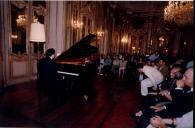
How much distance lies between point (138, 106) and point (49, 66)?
2.34m

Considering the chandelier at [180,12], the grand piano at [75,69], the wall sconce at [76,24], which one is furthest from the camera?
the wall sconce at [76,24]

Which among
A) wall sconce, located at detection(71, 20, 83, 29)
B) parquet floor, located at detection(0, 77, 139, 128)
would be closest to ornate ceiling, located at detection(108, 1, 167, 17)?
wall sconce, located at detection(71, 20, 83, 29)

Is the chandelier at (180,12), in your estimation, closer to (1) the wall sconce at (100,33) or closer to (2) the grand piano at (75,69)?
(2) the grand piano at (75,69)

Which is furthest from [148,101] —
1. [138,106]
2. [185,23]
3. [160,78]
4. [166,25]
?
[166,25]

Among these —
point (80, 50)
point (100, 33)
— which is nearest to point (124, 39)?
point (100, 33)

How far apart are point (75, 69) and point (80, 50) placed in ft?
2.02

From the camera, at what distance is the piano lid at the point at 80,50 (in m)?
5.10

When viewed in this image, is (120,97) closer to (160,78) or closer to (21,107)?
(160,78)

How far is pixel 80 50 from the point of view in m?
5.38

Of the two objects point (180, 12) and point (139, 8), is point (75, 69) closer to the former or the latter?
point (180, 12)

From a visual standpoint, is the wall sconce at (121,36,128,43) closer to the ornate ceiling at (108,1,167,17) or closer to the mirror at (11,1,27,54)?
the ornate ceiling at (108,1,167,17)

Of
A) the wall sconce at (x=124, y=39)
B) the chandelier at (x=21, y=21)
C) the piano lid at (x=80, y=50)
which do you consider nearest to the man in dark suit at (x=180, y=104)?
the piano lid at (x=80, y=50)

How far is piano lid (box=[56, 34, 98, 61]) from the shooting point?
510cm

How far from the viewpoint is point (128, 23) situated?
1404 cm
